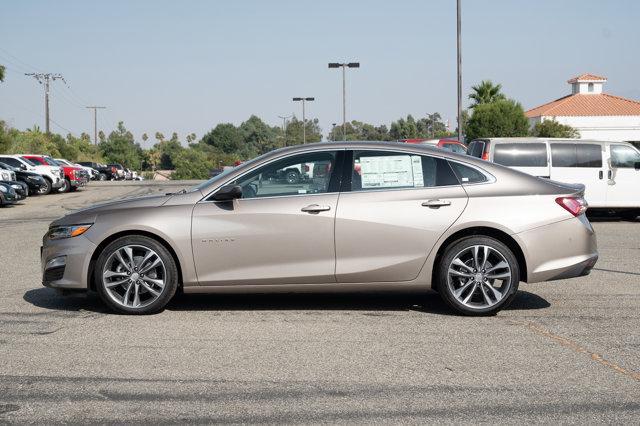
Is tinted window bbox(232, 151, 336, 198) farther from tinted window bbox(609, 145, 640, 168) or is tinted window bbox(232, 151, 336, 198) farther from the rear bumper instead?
tinted window bbox(609, 145, 640, 168)

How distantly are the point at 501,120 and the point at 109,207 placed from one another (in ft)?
152

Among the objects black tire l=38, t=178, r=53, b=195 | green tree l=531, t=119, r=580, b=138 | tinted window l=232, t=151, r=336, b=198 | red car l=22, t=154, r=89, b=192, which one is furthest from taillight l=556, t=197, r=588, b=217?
green tree l=531, t=119, r=580, b=138

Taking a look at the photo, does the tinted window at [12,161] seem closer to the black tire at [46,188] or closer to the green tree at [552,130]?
the black tire at [46,188]

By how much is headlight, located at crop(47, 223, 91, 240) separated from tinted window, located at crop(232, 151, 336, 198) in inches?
55.9

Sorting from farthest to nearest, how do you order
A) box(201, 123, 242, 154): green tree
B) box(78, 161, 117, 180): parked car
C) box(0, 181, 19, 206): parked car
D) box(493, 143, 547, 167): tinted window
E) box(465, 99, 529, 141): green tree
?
1. box(201, 123, 242, 154): green tree
2. box(78, 161, 117, 180): parked car
3. box(465, 99, 529, 141): green tree
4. box(0, 181, 19, 206): parked car
5. box(493, 143, 547, 167): tinted window

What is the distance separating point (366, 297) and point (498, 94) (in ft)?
191

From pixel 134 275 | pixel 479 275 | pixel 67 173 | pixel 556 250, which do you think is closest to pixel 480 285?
pixel 479 275

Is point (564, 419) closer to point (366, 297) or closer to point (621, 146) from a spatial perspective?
point (366, 297)

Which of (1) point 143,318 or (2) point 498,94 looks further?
(2) point 498,94

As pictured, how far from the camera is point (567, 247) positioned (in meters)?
7.57

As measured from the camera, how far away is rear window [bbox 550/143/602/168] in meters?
17.0

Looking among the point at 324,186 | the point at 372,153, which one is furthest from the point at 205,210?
the point at 372,153

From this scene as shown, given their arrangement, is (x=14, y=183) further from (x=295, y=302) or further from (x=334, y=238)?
(x=334, y=238)

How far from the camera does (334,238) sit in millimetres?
7453
